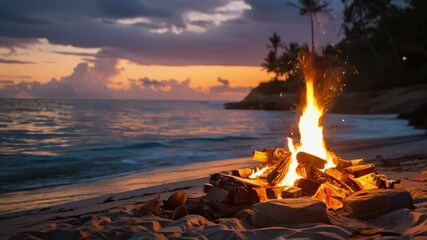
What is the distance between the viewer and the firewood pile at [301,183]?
692cm

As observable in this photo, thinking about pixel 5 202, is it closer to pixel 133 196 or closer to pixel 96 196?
pixel 96 196

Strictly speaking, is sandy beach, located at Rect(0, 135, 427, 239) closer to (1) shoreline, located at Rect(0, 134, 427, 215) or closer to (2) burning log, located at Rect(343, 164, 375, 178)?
(1) shoreline, located at Rect(0, 134, 427, 215)

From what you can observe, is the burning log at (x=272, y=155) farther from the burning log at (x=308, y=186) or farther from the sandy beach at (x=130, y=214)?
the sandy beach at (x=130, y=214)

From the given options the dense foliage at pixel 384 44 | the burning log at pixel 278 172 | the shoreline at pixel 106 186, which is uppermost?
the dense foliage at pixel 384 44

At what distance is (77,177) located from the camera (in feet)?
49.6

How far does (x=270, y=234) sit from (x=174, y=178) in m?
8.44

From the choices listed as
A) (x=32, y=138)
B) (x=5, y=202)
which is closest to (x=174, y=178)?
(x=5, y=202)

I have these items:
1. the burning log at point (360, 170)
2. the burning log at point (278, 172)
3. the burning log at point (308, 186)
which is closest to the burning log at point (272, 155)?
the burning log at point (278, 172)

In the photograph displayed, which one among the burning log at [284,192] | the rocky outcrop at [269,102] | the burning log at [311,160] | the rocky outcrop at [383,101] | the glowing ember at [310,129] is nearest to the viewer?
the burning log at [284,192]

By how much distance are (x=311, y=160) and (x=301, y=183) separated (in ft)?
1.41

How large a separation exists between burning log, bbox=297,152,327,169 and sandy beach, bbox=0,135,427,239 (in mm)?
1127

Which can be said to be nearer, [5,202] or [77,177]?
[5,202]

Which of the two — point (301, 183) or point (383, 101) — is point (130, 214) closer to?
point (301, 183)

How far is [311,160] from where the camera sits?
7289 millimetres
